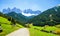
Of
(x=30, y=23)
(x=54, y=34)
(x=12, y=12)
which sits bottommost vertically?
(x=54, y=34)

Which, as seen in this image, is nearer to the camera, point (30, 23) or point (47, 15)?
point (30, 23)

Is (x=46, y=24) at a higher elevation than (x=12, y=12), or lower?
lower

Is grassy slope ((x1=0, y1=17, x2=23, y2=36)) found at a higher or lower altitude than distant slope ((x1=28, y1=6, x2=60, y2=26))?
A: lower

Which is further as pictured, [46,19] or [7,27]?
[46,19]

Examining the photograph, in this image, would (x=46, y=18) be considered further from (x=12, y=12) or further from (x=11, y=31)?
(x=11, y=31)

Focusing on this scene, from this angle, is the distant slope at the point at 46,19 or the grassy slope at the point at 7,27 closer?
the grassy slope at the point at 7,27

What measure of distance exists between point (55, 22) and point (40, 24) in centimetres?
241

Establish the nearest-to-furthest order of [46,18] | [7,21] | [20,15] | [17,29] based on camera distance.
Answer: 1. [17,29]
2. [7,21]
3. [20,15]
4. [46,18]

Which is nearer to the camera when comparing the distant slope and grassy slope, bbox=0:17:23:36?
grassy slope, bbox=0:17:23:36

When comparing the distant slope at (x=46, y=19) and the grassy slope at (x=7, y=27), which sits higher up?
the distant slope at (x=46, y=19)

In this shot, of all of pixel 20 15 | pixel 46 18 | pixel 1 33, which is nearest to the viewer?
pixel 1 33

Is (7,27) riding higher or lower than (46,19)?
lower

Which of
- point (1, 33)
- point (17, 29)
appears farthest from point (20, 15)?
point (1, 33)

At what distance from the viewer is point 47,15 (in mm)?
21438
